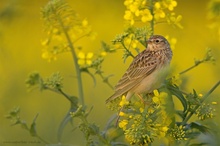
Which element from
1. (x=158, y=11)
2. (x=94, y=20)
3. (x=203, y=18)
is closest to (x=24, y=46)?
(x=94, y=20)

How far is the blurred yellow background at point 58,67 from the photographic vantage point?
4016 mm

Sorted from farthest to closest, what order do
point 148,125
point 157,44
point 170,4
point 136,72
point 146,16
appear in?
point 157,44 < point 136,72 < point 170,4 < point 146,16 < point 148,125

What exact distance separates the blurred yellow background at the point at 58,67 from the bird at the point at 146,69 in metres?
0.09

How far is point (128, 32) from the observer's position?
4168 mm

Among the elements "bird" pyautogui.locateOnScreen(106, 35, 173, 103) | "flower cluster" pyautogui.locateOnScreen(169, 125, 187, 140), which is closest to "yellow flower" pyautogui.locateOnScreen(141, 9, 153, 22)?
"bird" pyautogui.locateOnScreen(106, 35, 173, 103)

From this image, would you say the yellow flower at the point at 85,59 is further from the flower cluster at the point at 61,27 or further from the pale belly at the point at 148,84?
the pale belly at the point at 148,84

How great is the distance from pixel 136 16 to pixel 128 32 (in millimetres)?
112

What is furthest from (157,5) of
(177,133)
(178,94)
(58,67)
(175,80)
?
(58,67)

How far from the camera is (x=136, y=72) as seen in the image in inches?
182

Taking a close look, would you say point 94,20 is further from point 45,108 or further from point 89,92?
point 45,108

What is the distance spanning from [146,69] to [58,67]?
350cm

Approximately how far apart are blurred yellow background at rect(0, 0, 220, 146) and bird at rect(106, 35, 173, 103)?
0.29ft

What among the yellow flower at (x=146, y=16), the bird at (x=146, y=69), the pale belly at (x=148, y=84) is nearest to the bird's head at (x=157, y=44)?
the bird at (x=146, y=69)

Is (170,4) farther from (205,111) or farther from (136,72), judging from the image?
(205,111)
